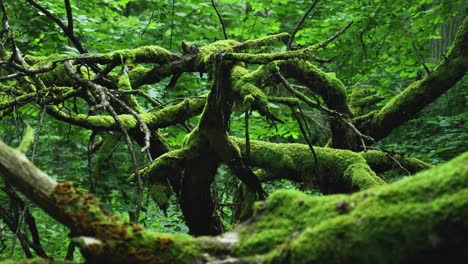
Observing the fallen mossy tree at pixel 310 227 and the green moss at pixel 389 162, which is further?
the green moss at pixel 389 162

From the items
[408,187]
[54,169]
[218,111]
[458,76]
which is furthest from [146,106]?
[408,187]

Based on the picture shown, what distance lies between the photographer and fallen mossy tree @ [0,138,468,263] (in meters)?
1.41

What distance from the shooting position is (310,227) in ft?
5.47

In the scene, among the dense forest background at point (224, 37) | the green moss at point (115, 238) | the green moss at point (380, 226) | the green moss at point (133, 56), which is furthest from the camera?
the dense forest background at point (224, 37)

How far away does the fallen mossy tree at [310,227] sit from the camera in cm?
141

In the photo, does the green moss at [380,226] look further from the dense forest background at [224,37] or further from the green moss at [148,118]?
the dense forest background at [224,37]

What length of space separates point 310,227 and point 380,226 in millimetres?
271

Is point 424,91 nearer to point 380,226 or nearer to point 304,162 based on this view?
point 304,162

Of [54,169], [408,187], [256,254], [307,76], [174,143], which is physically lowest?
[54,169]

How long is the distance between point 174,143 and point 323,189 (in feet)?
7.58

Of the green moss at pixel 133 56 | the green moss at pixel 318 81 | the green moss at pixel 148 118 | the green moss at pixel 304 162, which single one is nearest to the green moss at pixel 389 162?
the green moss at pixel 304 162

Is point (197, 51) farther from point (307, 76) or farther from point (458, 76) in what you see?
point (458, 76)

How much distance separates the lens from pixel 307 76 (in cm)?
413

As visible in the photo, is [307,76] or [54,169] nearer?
[307,76]
